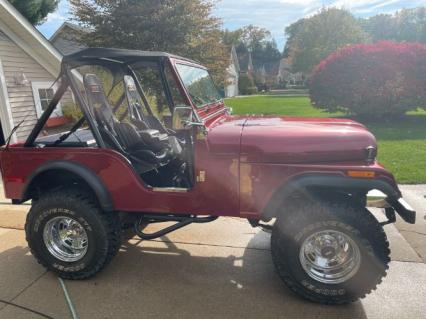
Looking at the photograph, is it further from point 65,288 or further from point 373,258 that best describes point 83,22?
point 373,258

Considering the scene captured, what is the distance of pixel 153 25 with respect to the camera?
1252 centimetres

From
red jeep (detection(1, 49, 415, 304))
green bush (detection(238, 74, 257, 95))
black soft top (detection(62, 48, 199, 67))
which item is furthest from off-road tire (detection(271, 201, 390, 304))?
green bush (detection(238, 74, 257, 95))

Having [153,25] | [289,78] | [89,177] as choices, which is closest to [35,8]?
[153,25]

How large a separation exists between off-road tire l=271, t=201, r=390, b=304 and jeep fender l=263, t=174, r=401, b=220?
159mm

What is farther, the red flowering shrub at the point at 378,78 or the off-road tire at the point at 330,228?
the red flowering shrub at the point at 378,78

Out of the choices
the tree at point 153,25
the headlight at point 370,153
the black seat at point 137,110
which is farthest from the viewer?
the tree at point 153,25

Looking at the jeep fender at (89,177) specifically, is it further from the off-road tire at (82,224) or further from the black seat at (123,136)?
the black seat at (123,136)

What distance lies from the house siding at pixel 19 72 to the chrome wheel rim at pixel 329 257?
792 centimetres

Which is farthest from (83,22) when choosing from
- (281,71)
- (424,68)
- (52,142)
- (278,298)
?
(281,71)

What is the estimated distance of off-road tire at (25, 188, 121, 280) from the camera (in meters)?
3.07

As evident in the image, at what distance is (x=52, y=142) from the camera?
336cm

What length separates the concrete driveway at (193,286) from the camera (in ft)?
8.93

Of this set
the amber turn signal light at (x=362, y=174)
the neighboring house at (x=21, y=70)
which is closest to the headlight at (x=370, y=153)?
the amber turn signal light at (x=362, y=174)

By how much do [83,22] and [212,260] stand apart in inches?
503
